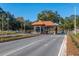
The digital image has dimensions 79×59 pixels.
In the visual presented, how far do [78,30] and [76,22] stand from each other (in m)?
10.2

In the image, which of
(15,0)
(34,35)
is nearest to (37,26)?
(34,35)

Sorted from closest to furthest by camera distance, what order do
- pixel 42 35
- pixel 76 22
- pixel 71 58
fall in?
1. pixel 71 58
2. pixel 76 22
3. pixel 42 35

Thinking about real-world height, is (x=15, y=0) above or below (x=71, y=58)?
above

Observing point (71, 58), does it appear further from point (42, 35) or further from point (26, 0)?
point (42, 35)

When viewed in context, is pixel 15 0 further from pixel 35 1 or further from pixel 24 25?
pixel 24 25

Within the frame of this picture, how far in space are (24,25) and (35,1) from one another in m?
36.9

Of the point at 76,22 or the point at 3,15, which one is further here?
the point at 76,22

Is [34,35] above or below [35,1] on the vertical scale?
below

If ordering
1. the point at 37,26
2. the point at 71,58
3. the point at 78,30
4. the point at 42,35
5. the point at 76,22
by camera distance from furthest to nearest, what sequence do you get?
the point at 78,30
the point at 42,35
the point at 76,22
the point at 37,26
the point at 71,58

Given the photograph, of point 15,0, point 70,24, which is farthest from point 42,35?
point 15,0

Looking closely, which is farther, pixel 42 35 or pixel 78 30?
pixel 78 30

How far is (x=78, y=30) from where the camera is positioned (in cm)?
6038

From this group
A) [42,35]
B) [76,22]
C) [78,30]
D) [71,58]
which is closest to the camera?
[71,58]

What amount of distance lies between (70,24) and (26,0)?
1417 inches
